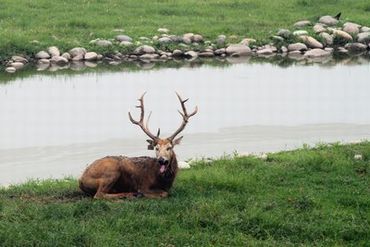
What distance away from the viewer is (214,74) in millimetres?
27781

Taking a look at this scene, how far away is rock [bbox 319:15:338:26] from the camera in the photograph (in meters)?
34.0

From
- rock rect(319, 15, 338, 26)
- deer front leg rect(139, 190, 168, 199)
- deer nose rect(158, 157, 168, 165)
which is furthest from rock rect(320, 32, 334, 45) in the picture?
deer nose rect(158, 157, 168, 165)

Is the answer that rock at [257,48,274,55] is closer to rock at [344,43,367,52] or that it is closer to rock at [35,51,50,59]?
rock at [344,43,367,52]

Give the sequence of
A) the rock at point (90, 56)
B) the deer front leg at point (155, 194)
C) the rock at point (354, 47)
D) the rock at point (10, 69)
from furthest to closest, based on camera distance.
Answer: the rock at point (354, 47)
the rock at point (90, 56)
the rock at point (10, 69)
the deer front leg at point (155, 194)

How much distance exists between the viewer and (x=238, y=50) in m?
31.0

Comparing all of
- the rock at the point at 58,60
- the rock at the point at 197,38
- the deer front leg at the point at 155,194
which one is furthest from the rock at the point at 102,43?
the deer front leg at the point at 155,194

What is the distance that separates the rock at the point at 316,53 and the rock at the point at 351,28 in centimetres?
215

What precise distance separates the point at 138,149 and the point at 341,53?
52.4 ft

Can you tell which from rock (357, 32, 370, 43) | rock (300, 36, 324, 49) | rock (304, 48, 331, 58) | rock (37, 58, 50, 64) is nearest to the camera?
rock (37, 58, 50, 64)

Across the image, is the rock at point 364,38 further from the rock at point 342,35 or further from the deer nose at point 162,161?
the deer nose at point 162,161

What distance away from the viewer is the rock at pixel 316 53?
3125 cm

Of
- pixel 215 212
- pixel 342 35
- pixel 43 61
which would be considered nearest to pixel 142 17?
pixel 43 61

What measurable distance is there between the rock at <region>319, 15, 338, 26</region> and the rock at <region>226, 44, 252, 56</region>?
4.71 meters

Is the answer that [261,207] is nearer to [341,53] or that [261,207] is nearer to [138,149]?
[138,149]
